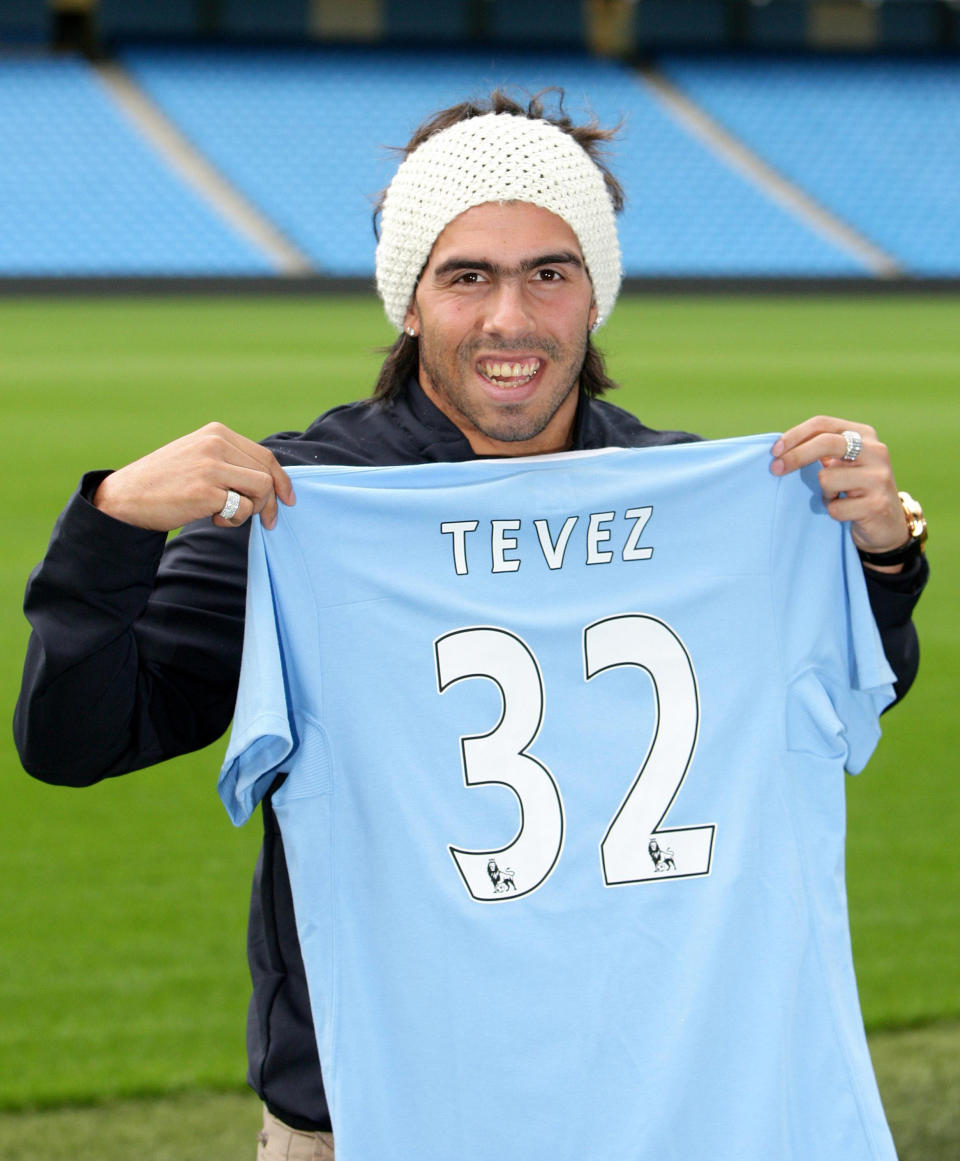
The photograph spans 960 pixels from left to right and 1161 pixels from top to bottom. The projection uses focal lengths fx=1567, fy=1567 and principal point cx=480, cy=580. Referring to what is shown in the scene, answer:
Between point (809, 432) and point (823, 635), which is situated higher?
point (809, 432)

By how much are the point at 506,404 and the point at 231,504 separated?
46cm

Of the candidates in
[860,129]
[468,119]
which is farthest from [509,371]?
[860,129]

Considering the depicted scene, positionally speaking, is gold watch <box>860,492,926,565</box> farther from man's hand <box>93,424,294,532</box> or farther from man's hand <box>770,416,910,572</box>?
man's hand <box>93,424,294,532</box>

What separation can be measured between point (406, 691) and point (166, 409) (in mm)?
9531

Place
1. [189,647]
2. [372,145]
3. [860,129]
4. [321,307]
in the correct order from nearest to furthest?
1. [189,647]
2. [321,307]
3. [372,145]
4. [860,129]

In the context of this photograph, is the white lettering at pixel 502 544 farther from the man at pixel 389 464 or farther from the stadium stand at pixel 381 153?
the stadium stand at pixel 381 153

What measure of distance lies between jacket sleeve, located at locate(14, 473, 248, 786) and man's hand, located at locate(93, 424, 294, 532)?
2 cm

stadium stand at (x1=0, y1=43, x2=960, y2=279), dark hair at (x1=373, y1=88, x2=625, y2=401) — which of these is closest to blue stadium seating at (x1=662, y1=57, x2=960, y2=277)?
stadium stand at (x1=0, y1=43, x2=960, y2=279)

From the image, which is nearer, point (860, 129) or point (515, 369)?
point (515, 369)

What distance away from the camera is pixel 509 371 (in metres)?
2.16

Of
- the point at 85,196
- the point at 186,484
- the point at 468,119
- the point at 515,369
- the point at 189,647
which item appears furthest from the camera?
the point at 85,196

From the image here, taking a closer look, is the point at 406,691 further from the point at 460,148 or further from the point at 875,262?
the point at 875,262

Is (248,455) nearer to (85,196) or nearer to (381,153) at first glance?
(381,153)

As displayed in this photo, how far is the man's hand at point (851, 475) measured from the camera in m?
2.16
